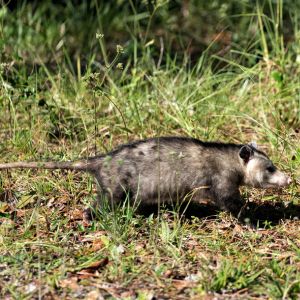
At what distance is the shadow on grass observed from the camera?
6355 millimetres

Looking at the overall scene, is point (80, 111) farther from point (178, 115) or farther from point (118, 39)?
point (118, 39)

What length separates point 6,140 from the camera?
290 inches

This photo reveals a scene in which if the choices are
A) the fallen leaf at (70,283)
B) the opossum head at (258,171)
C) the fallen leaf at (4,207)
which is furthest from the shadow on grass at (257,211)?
the fallen leaf at (70,283)

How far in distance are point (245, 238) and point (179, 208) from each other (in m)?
0.59

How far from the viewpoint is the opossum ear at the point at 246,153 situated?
6.42 meters

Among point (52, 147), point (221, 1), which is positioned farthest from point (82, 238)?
point (221, 1)

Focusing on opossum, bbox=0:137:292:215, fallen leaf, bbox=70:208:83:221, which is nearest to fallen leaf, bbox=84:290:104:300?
opossum, bbox=0:137:292:215

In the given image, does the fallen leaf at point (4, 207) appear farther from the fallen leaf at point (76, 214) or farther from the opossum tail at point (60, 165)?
the fallen leaf at point (76, 214)

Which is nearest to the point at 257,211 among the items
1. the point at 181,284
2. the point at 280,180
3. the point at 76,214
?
the point at 280,180

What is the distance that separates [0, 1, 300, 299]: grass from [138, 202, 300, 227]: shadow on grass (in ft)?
0.05

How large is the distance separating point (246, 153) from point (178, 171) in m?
0.63

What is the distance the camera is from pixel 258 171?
648cm

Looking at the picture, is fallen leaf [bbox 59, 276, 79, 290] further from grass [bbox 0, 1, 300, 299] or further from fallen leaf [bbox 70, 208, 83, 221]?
fallen leaf [bbox 70, 208, 83, 221]

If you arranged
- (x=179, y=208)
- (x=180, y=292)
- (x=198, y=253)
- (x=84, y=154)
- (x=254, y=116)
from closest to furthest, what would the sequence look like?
(x=180, y=292) → (x=198, y=253) → (x=179, y=208) → (x=84, y=154) → (x=254, y=116)
